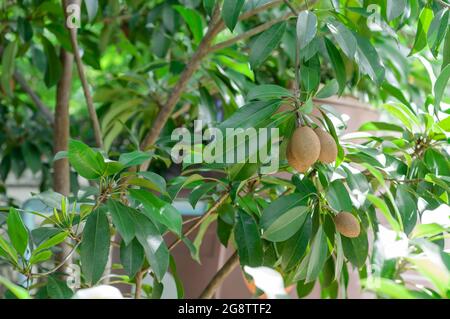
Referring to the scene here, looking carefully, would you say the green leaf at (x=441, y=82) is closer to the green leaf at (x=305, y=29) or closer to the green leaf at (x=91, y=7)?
the green leaf at (x=305, y=29)

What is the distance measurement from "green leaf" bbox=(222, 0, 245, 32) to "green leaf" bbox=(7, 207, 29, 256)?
1.07 feet

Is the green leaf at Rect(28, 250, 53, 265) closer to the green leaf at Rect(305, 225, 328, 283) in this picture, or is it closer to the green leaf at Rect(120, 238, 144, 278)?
the green leaf at Rect(120, 238, 144, 278)

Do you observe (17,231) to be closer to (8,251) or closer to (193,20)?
(8,251)

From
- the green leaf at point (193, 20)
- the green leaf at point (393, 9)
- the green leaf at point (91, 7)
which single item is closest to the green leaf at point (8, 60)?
the green leaf at point (193, 20)

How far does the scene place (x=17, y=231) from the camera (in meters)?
0.72

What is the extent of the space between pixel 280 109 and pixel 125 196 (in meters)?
0.22

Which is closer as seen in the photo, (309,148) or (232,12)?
(309,148)

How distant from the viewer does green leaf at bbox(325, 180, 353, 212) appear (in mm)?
774

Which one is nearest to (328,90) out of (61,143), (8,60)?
(61,143)

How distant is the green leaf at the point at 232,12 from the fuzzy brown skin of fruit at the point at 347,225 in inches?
10.2

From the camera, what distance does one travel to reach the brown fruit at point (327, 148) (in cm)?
74

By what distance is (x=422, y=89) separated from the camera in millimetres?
1875

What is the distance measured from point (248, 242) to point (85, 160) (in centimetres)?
25

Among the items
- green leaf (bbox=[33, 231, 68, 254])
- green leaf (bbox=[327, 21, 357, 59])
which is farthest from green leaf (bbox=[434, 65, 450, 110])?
green leaf (bbox=[33, 231, 68, 254])
